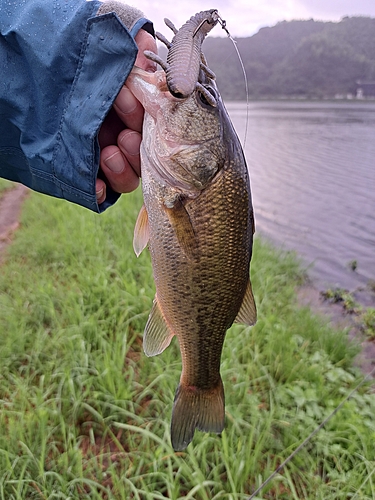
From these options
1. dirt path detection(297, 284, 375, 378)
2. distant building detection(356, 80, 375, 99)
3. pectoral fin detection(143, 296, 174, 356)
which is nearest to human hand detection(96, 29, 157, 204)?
pectoral fin detection(143, 296, 174, 356)

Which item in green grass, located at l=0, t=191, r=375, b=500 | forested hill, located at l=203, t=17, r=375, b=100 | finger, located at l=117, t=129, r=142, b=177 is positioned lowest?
green grass, located at l=0, t=191, r=375, b=500

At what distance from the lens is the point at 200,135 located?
4.77 ft

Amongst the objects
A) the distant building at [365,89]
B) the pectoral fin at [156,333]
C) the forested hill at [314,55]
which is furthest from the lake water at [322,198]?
the distant building at [365,89]

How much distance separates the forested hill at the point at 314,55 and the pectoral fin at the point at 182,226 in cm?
1395

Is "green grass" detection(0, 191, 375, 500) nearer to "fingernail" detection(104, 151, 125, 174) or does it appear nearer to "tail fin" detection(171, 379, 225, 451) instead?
"tail fin" detection(171, 379, 225, 451)

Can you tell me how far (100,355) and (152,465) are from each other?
3.28 ft

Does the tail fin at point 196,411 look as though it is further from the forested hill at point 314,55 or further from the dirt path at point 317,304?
the forested hill at point 314,55

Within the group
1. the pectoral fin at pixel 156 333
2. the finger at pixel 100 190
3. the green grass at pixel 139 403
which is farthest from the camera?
the green grass at pixel 139 403

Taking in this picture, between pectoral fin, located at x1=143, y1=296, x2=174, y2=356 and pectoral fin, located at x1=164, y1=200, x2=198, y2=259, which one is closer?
pectoral fin, located at x1=164, y1=200, x2=198, y2=259

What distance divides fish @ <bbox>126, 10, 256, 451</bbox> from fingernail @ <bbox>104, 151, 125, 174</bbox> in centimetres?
14

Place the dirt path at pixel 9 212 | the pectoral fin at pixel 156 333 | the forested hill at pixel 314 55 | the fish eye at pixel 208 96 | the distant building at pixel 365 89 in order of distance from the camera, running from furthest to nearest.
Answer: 1. the distant building at pixel 365 89
2. the forested hill at pixel 314 55
3. the dirt path at pixel 9 212
4. the pectoral fin at pixel 156 333
5. the fish eye at pixel 208 96

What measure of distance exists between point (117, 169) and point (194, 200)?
0.35 metres

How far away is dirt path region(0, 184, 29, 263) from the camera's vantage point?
6.41 m

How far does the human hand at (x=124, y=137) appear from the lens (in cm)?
151
